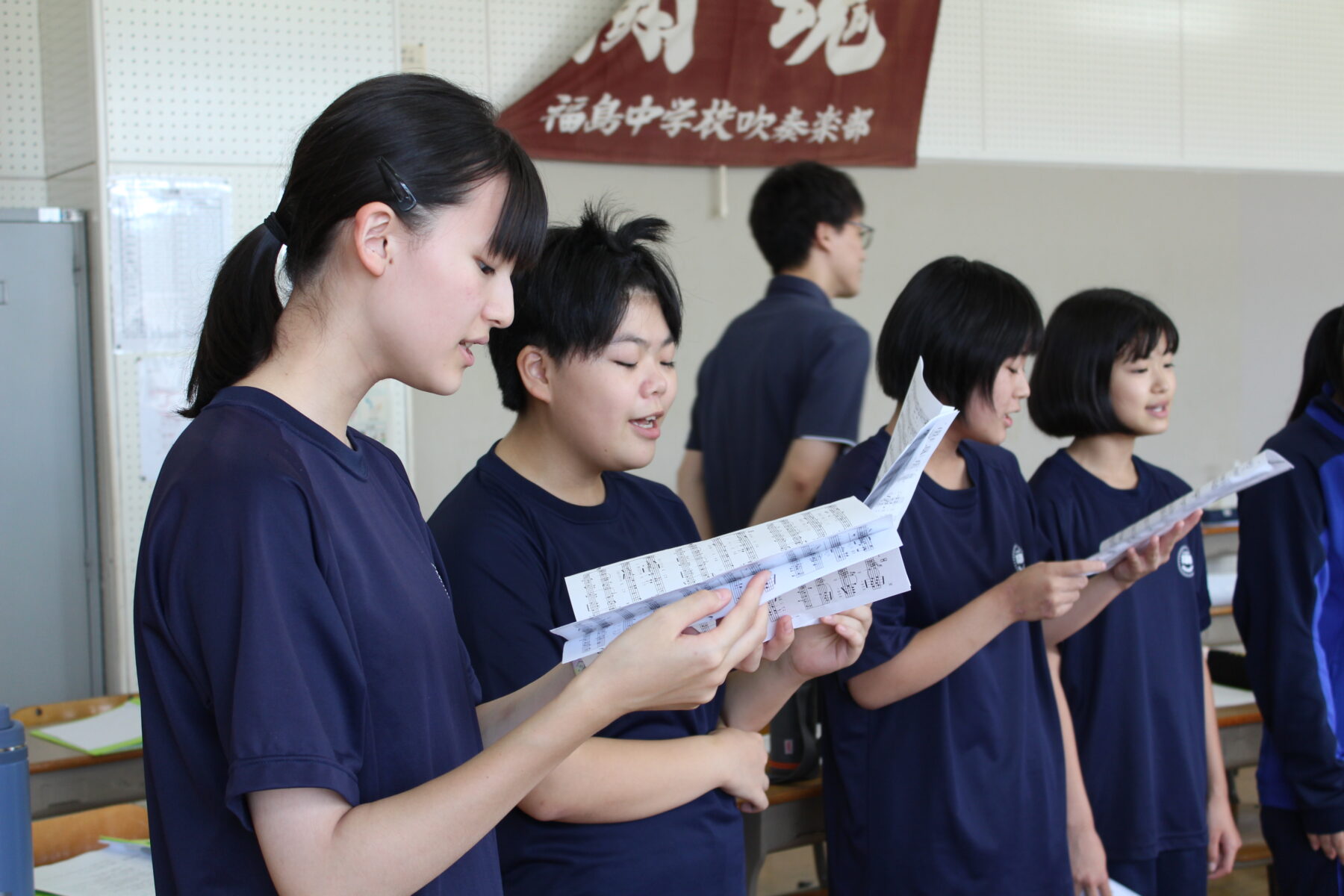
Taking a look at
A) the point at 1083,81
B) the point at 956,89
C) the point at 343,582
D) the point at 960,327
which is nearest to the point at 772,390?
the point at 960,327

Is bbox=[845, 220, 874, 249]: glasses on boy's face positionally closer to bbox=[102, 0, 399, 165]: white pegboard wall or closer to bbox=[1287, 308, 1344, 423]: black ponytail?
bbox=[1287, 308, 1344, 423]: black ponytail

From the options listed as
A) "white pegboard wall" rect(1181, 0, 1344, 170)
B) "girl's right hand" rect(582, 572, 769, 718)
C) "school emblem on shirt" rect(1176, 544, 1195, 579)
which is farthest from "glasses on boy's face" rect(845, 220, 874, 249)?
"white pegboard wall" rect(1181, 0, 1344, 170)

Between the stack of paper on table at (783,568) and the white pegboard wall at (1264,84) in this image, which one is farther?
the white pegboard wall at (1264,84)

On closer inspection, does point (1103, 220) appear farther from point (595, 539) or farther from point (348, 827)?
point (348, 827)

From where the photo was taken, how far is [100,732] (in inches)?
84.3

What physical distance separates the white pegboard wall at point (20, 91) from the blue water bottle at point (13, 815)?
287 centimetres

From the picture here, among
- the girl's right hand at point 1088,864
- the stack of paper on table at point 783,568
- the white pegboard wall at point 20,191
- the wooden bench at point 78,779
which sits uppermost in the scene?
the white pegboard wall at point 20,191

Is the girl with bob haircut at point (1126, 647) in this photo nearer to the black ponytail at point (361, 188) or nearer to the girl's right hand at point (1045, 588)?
the girl's right hand at point (1045, 588)

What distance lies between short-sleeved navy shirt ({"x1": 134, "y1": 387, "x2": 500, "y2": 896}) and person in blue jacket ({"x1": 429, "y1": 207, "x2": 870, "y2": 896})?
286mm

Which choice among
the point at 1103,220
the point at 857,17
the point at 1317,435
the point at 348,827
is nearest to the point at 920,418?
the point at 348,827

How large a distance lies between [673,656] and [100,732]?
1707mm

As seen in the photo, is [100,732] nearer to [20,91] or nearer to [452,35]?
[20,91]

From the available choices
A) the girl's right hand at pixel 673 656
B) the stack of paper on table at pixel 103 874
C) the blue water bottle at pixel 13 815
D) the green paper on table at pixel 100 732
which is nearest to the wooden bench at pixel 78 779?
the green paper on table at pixel 100 732

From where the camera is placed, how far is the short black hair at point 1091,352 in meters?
2.00
